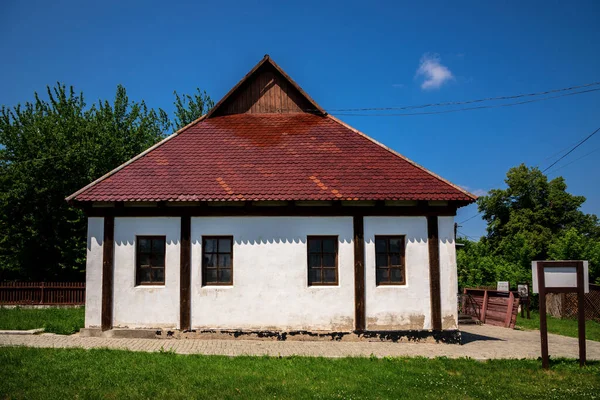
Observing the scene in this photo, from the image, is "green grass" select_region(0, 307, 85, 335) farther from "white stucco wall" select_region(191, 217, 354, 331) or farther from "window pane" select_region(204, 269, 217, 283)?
"window pane" select_region(204, 269, 217, 283)

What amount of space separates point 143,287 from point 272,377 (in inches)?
226

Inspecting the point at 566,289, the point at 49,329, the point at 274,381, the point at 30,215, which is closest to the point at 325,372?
the point at 274,381

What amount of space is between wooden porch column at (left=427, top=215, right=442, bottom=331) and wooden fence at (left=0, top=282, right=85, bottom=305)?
1546 centimetres

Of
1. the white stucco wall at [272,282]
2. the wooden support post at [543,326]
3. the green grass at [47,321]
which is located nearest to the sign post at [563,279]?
the wooden support post at [543,326]

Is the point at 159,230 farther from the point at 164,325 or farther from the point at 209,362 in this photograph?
the point at 209,362

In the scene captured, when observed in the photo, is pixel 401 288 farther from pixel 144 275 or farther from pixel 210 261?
pixel 144 275

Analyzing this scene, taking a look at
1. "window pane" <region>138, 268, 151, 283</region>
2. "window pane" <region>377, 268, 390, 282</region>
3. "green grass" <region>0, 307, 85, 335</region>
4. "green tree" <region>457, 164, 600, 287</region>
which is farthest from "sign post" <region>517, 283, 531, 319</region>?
"green grass" <region>0, 307, 85, 335</region>

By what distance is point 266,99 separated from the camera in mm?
15930

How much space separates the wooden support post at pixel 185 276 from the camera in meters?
12.1

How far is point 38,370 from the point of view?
8086 millimetres

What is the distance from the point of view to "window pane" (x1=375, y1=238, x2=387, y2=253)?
12.5 meters

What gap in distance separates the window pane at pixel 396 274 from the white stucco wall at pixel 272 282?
1181 millimetres

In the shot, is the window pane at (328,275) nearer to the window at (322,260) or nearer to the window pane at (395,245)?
the window at (322,260)

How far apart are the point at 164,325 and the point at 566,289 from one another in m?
9.56
